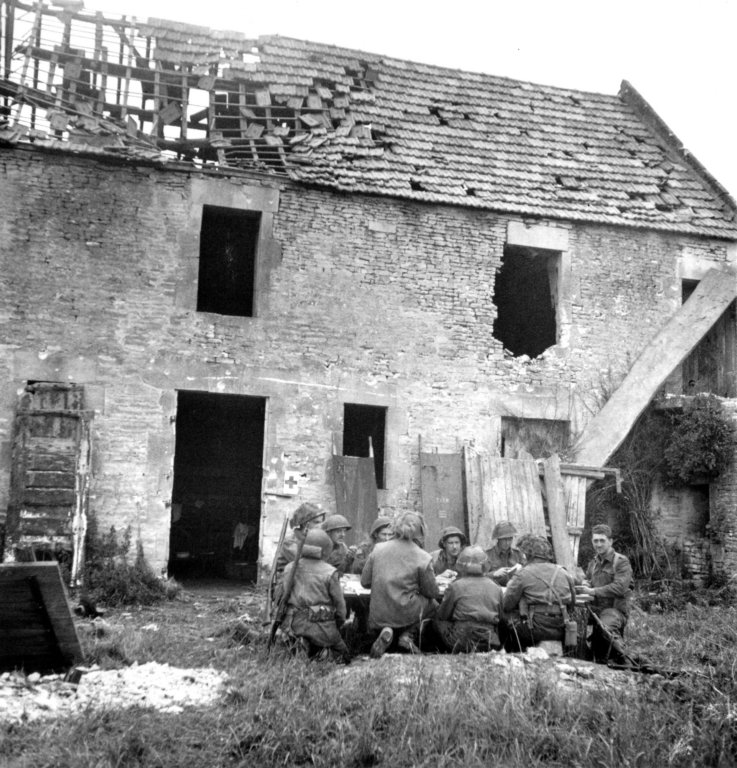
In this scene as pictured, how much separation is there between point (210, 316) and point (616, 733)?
818cm

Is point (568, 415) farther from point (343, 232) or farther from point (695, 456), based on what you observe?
point (343, 232)

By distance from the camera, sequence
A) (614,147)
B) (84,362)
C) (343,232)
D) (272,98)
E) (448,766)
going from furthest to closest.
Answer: (614,147)
(272,98)
(343,232)
(84,362)
(448,766)

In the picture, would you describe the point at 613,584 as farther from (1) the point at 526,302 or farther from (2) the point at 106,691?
(1) the point at 526,302

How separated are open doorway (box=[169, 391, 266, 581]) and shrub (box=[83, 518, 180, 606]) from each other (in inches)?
125

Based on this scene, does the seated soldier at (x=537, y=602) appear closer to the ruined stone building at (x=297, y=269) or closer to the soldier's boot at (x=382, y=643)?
the soldier's boot at (x=382, y=643)

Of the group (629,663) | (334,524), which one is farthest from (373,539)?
(629,663)

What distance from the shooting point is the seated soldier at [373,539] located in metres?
9.58

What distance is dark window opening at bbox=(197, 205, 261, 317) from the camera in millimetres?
13578

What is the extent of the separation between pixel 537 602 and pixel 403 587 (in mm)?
1180

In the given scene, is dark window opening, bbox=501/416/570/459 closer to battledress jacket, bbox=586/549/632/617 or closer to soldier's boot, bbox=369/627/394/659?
battledress jacket, bbox=586/549/632/617

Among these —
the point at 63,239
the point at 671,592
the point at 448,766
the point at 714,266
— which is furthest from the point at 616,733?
the point at 714,266

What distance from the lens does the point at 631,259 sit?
13.7m

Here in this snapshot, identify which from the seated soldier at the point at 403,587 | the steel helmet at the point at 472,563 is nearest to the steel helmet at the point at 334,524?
the seated soldier at the point at 403,587

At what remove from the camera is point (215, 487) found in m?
15.4
